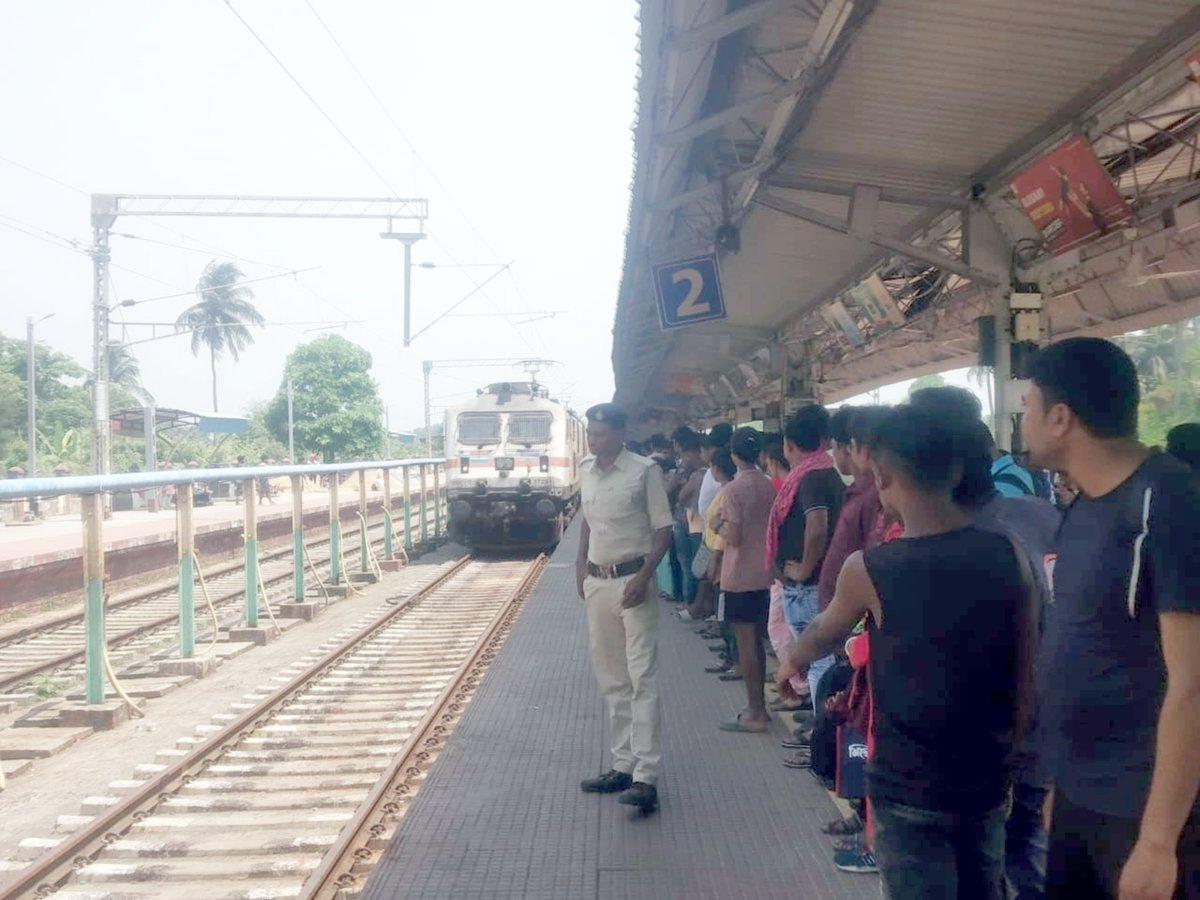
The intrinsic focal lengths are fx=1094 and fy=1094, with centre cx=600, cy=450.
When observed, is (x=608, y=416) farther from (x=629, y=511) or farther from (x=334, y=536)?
(x=334, y=536)

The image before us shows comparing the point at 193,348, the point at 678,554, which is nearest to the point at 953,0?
the point at 678,554

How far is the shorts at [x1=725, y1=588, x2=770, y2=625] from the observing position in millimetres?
6070

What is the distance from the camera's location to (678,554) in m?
11.1

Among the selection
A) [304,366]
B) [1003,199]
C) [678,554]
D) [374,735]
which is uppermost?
[304,366]

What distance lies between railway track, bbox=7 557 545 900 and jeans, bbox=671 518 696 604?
2078 millimetres

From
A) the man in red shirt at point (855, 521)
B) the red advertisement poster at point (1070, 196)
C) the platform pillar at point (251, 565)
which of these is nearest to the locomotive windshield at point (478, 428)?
the platform pillar at point (251, 565)

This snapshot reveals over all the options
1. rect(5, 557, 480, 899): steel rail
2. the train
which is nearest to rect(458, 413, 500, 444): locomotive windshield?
the train

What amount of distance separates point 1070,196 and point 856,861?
3983 mm

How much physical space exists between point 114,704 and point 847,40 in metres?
6.49

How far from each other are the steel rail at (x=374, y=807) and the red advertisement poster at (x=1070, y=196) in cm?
482

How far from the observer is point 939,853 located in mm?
2271

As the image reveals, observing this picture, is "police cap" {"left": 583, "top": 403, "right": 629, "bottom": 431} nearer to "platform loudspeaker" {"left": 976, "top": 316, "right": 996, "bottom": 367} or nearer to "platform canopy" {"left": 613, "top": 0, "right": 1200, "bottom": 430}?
"platform canopy" {"left": 613, "top": 0, "right": 1200, "bottom": 430}

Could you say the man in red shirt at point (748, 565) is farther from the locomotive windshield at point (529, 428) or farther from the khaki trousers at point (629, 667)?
the locomotive windshield at point (529, 428)

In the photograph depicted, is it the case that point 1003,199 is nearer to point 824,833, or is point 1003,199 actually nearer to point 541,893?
point 824,833
